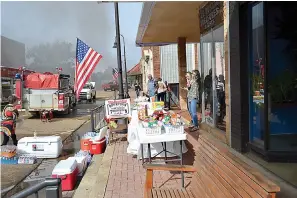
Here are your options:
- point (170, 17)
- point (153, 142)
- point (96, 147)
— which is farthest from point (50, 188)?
point (170, 17)

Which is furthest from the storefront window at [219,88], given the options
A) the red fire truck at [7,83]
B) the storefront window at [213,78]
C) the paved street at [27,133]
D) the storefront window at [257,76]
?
the red fire truck at [7,83]

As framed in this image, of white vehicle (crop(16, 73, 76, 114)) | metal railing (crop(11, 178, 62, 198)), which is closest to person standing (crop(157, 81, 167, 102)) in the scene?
white vehicle (crop(16, 73, 76, 114))

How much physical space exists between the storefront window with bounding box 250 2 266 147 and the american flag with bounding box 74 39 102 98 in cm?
623

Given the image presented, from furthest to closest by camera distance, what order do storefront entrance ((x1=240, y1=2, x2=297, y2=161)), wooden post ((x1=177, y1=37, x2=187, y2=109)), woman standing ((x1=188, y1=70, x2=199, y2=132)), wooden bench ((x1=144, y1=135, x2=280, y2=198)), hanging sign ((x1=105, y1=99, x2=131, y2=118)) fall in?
wooden post ((x1=177, y1=37, x2=187, y2=109)) < hanging sign ((x1=105, y1=99, x2=131, y2=118)) < woman standing ((x1=188, y1=70, x2=199, y2=132)) < storefront entrance ((x1=240, y1=2, x2=297, y2=161)) < wooden bench ((x1=144, y1=135, x2=280, y2=198))

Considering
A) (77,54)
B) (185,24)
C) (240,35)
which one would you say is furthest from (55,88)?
(240,35)

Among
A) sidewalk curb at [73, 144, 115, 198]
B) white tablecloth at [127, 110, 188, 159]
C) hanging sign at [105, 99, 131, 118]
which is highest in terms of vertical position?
hanging sign at [105, 99, 131, 118]

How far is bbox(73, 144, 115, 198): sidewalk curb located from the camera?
199 inches

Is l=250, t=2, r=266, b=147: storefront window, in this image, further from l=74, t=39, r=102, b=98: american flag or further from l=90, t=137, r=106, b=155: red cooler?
l=74, t=39, r=102, b=98: american flag

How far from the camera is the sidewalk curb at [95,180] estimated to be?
16.6 ft

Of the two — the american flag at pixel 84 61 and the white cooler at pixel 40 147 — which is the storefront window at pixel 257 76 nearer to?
the white cooler at pixel 40 147

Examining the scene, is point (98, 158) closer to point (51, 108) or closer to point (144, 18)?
point (144, 18)

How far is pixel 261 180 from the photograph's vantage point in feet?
7.17

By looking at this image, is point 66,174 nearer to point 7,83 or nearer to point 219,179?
point 219,179

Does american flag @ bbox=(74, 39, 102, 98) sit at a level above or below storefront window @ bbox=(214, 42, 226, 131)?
above
